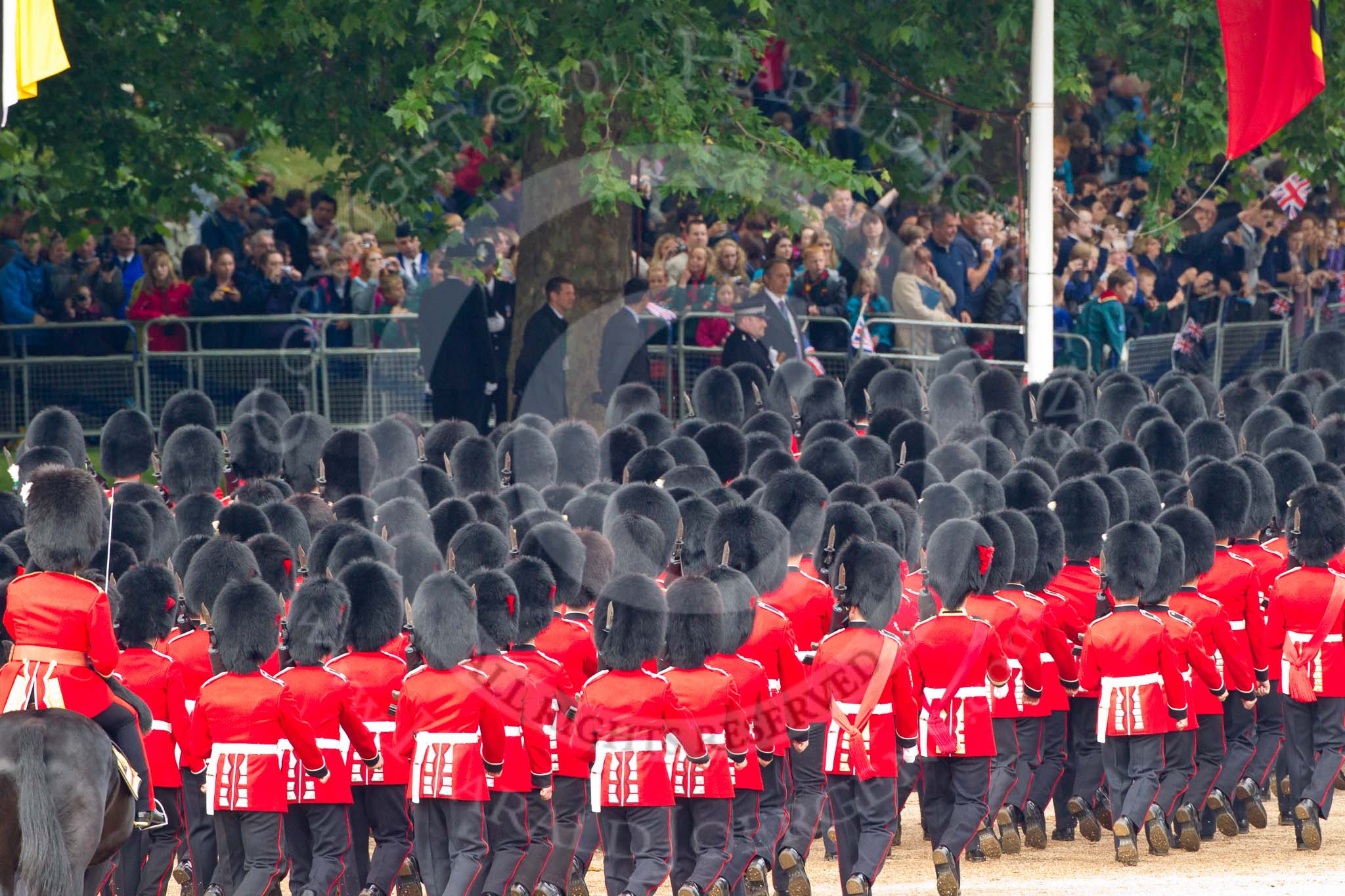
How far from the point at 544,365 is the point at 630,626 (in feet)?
26.7

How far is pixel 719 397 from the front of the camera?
597 inches

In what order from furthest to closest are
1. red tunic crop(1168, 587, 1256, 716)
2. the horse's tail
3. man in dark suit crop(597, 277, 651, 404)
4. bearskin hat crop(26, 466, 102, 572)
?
1. man in dark suit crop(597, 277, 651, 404)
2. red tunic crop(1168, 587, 1256, 716)
3. bearskin hat crop(26, 466, 102, 572)
4. the horse's tail

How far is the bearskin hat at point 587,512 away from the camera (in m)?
11.8

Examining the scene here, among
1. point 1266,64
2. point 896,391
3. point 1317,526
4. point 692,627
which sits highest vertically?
point 1266,64

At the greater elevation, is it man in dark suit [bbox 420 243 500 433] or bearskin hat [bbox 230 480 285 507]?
man in dark suit [bbox 420 243 500 433]

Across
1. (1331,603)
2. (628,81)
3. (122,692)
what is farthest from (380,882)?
(628,81)

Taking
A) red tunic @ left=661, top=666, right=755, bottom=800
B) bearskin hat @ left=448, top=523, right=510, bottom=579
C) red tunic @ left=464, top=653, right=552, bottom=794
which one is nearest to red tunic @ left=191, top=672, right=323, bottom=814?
red tunic @ left=464, top=653, right=552, bottom=794

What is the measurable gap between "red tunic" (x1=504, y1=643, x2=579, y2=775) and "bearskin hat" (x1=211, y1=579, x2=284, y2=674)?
0.90m

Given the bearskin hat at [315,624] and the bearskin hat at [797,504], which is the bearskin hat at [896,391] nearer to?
the bearskin hat at [797,504]

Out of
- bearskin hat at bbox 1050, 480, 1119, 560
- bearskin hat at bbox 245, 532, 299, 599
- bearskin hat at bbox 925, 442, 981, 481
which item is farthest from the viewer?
bearskin hat at bbox 925, 442, 981, 481

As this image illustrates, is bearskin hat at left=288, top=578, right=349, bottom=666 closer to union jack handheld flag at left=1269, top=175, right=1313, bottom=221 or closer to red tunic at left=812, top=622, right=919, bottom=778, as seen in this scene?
red tunic at left=812, top=622, right=919, bottom=778

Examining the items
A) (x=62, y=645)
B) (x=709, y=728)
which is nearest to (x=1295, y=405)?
(x=709, y=728)

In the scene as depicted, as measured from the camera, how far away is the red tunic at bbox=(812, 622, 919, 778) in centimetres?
962

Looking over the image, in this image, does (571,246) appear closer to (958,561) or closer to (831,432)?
(831,432)
